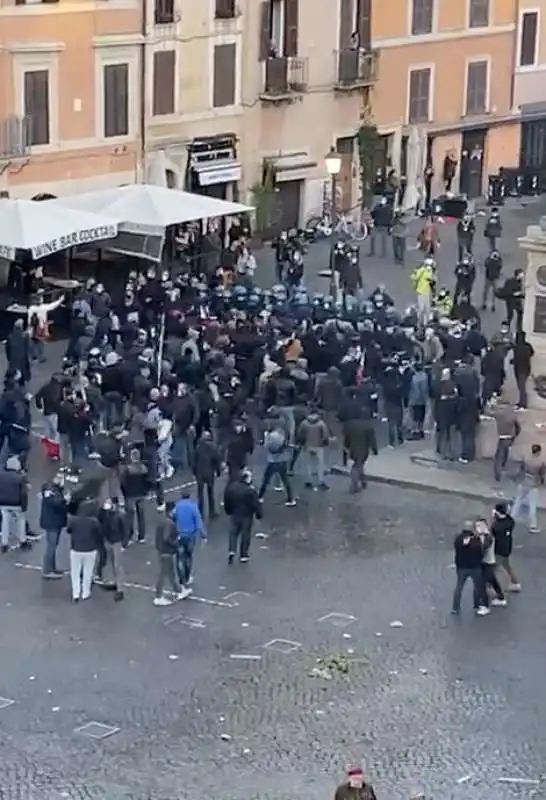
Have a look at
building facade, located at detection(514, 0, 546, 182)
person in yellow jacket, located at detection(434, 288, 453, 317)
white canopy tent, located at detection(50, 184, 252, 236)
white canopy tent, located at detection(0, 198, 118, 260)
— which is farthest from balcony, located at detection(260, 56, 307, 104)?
white canopy tent, located at detection(0, 198, 118, 260)

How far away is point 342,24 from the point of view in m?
54.5

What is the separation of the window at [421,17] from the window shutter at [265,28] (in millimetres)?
6548

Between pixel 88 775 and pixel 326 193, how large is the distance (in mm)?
35290

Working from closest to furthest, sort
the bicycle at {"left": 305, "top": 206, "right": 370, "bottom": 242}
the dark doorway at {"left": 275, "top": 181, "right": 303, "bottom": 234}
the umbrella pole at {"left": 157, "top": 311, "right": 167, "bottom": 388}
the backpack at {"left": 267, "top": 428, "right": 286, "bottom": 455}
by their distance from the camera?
the backpack at {"left": 267, "top": 428, "right": 286, "bottom": 455}
the umbrella pole at {"left": 157, "top": 311, "right": 167, "bottom": 388}
the bicycle at {"left": 305, "top": 206, "right": 370, "bottom": 242}
the dark doorway at {"left": 275, "top": 181, "right": 303, "bottom": 234}

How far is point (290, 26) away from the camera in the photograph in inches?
2074

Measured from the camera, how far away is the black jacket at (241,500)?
27.0 metres

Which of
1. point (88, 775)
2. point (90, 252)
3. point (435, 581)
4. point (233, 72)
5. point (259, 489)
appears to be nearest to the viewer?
point (88, 775)

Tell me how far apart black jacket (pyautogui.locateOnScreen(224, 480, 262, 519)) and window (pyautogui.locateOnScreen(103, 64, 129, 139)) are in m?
22.2

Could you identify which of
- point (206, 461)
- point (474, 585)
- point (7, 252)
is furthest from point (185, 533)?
point (7, 252)

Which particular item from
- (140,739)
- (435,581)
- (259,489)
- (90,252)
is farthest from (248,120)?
(140,739)

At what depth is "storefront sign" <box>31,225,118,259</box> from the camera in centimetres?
3994

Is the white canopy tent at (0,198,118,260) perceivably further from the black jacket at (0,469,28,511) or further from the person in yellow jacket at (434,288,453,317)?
the black jacket at (0,469,28,511)

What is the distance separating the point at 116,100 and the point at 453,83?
46.7ft

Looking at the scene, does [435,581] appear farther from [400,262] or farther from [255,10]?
[255,10]
